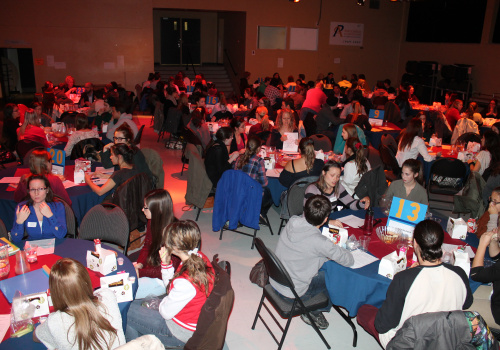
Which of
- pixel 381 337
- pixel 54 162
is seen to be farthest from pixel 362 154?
pixel 54 162

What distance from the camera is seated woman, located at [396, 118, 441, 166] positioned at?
6.48 m

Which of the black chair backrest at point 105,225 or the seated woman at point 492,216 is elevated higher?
the seated woman at point 492,216

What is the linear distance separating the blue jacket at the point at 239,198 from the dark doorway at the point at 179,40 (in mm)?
15389

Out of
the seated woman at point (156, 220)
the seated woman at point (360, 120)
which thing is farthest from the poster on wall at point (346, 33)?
the seated woman at point (156, 220)

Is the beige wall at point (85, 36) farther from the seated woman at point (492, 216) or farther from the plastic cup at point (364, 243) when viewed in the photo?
the seated woman at point (492, 216)

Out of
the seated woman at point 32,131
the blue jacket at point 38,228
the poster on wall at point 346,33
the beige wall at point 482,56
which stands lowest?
the blue jacket at point 38,228

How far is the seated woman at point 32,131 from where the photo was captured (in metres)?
6.42

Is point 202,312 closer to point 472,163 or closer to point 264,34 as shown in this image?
point 472,163

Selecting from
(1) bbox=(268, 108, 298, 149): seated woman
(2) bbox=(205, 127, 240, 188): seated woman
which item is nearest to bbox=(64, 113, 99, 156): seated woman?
(2) bbox=(205, 127, 240, 188): seated woman

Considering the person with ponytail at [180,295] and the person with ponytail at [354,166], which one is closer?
the person with ponytail at [180,295]

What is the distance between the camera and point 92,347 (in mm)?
2240

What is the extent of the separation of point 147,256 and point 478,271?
260 centimetres

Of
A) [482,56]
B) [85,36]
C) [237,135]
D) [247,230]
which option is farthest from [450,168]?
[85,36]

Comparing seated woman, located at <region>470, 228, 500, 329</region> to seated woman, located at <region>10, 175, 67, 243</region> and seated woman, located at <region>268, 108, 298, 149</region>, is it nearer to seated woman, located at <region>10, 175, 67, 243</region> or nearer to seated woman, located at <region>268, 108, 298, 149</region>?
seated woman, located at <region>10, 175, 67, 243</region>
